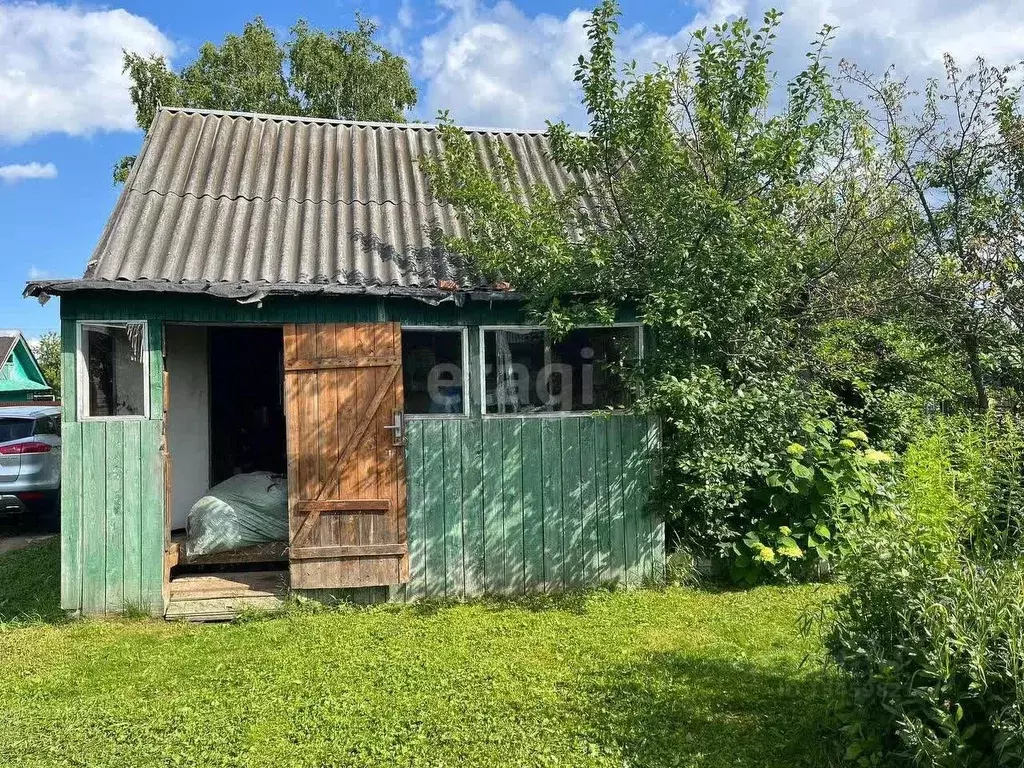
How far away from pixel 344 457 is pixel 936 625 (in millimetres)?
4339

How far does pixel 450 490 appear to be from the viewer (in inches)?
235

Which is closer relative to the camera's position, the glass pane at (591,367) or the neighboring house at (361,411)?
the neighboring house at (361,411)

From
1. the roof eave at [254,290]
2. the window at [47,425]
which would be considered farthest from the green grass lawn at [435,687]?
the window at [47,425]

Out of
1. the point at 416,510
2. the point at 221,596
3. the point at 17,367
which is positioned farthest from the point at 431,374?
the point at 17,367

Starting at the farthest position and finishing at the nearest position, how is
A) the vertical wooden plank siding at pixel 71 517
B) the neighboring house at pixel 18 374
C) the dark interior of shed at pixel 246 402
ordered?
the neighboring house at pixel 18 374 < the dark interior of shed at pixel 246 402 < the vertical wooden plank siding at pixel 71 517

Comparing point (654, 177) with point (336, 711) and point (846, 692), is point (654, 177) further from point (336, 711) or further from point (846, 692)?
point (336, 711)

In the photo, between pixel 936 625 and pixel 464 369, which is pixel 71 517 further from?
pixel 936 625

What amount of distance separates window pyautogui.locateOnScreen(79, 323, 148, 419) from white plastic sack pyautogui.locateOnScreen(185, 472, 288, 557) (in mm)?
1578

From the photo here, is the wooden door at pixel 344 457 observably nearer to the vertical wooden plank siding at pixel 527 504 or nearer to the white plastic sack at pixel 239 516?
the vertical wooden plank siding at pixel 527 504

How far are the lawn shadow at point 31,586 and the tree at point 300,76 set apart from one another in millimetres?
12523

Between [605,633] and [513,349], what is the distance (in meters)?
2.51

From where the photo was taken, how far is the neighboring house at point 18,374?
2481 cm

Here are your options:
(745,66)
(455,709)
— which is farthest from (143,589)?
(745,66)

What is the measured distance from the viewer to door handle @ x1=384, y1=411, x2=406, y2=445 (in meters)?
5.82
